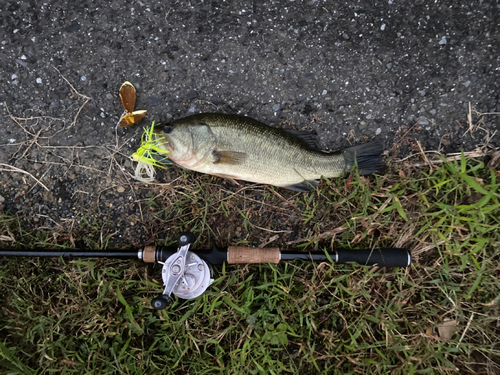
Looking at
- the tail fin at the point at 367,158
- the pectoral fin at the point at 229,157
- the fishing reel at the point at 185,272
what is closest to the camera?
the fishing reel at the point at 185,272

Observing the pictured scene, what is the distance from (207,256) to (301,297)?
893 millimetres

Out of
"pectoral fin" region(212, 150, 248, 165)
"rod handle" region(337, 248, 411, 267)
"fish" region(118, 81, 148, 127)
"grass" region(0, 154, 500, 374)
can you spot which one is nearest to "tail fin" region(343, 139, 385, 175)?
"grass" region(0, 154, 500, 374)

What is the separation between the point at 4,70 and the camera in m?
2.58

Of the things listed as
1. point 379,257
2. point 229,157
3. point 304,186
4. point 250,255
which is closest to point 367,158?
point 304,186

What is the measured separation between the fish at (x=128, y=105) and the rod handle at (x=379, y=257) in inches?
83.4

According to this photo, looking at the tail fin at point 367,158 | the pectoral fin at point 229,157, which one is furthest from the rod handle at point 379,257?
the pectoral fin at point 229,157

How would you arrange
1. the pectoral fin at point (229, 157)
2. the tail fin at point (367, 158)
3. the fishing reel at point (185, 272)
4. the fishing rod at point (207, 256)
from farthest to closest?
the tail fin at point (367, 158) → the pectoral fin at point (229, 157) → the fishing rod at point (207, 256) → the fishing reel at point (185, 272)

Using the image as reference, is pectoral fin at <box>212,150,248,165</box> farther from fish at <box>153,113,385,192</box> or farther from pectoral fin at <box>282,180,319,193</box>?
pectoral fin at <box>282,180,319,193</box>

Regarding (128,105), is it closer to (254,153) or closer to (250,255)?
(254,153)

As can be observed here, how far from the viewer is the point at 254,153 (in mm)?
2311

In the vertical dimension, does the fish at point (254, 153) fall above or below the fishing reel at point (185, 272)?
above

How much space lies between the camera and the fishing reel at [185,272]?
6.63 ft

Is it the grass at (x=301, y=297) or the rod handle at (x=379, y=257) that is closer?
the rod handle at (x=379, y=257)

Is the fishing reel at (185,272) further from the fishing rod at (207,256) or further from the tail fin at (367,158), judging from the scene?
the tail fin at (367,158)
